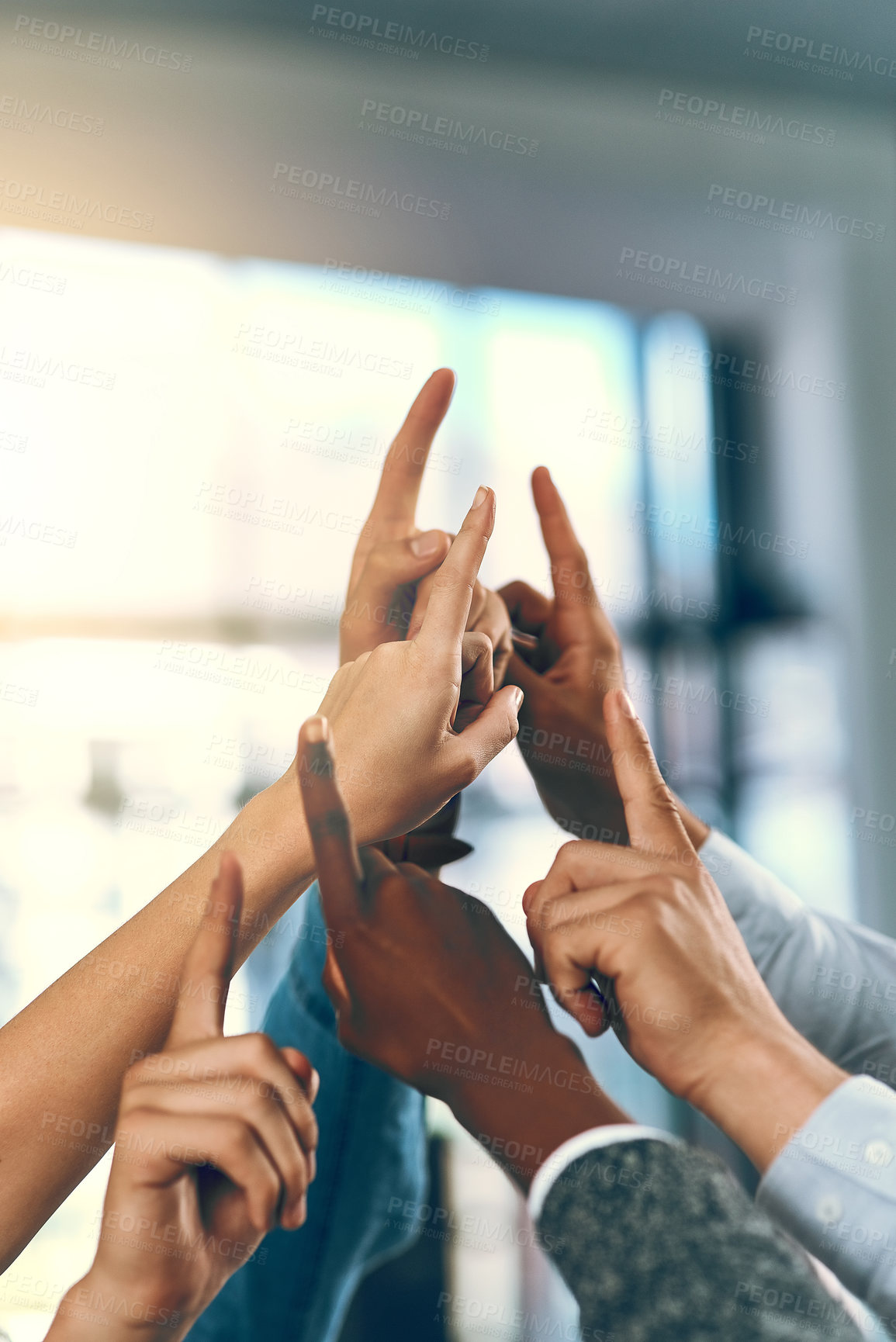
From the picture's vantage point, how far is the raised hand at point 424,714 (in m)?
0.88

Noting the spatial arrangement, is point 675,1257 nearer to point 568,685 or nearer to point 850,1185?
point 850,1185

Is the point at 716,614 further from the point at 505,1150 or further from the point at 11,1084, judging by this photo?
the point at 11,1084

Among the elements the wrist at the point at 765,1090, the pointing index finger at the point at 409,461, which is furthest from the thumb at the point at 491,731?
the wrist at the point at 765,1090

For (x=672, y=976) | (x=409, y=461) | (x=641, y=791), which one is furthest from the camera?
(x=409, y=461)

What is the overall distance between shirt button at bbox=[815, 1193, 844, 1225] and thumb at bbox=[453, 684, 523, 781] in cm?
49

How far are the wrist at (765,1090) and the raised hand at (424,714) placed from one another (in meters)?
0.36

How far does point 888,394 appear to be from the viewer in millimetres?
1429

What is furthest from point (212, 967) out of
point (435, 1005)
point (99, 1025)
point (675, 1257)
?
point (675, 1257)

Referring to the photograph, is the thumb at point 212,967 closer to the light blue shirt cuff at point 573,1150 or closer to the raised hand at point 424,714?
the raised hand at point 424,714

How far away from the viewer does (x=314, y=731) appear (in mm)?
869

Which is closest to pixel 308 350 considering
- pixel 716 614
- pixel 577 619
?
pixel 577 619

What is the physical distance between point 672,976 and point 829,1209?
236 mm

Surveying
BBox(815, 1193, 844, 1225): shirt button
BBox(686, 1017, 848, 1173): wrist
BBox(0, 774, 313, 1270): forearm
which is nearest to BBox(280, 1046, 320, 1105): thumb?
BBox(0, 774, 313, 1270): forearm

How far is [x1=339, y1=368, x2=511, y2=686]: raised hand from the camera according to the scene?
1005mm
